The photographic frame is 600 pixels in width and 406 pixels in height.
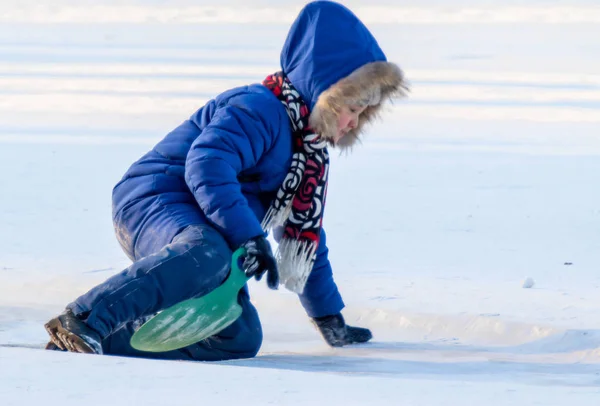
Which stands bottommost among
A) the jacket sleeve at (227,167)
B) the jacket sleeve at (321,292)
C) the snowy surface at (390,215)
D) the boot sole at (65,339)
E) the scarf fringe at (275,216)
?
the snowy surface at (390,215)

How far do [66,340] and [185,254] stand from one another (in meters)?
0.35

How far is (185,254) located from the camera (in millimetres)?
2678

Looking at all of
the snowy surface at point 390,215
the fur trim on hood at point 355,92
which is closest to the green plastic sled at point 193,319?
the snowy surface at point 390,215

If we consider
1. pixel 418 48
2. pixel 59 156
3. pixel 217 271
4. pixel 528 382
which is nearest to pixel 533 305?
pixel 528 382

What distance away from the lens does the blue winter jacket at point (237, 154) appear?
2770mm

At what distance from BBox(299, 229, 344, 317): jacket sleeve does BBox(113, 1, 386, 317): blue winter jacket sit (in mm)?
286

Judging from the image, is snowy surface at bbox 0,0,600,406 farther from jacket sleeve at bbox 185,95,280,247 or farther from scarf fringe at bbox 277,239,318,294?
jacket sleeve at bbox 185,95,280,247

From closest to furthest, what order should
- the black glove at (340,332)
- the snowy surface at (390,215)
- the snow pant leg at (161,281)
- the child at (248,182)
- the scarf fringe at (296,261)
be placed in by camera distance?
1. the snowy surface at (390,215)
2. the snow pant leg at (161,281)
3. the child at (248,182)
4. the scarf fringe at (296,261)
5. the black glove at (340,332)

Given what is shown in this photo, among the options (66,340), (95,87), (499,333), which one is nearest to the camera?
(66,340)

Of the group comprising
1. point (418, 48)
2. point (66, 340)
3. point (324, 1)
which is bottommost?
point (418, 48)

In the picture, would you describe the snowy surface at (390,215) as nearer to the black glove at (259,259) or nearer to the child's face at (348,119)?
the black glove at (259,259)

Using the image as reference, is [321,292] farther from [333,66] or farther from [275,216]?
[333,66]

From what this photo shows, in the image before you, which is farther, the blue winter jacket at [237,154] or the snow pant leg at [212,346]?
the snow pant leg at [212,346]

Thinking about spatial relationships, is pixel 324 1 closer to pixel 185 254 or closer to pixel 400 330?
pixel 185 254
